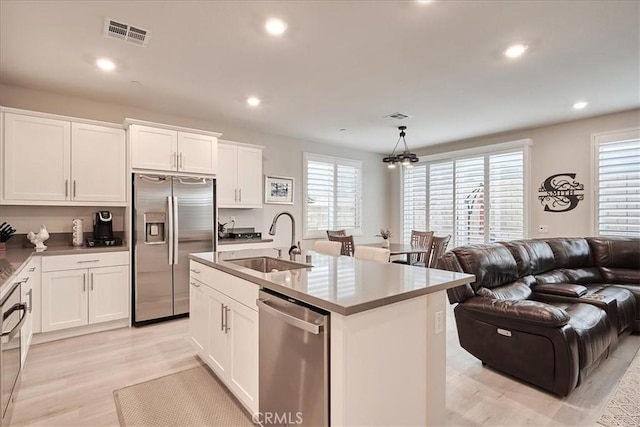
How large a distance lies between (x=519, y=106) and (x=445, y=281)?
11.5 feet

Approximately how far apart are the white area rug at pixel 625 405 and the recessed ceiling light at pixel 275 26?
11.1 feet

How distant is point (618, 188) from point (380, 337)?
4.88m

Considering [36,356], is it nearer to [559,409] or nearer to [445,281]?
[445,281]

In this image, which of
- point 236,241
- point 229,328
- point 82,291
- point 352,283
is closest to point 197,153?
point 236,241

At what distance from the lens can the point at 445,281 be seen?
1.78m

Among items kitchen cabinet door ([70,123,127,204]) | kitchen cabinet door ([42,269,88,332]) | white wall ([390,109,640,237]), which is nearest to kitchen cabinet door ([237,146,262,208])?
kitchen cabinet door ([70,123,127,204])

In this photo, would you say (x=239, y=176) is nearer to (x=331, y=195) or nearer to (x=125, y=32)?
(x=331, y=195)

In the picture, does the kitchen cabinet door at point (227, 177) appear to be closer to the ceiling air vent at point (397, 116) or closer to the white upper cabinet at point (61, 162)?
the white upper cabinet at point (61, 162)

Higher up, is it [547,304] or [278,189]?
[278,189]

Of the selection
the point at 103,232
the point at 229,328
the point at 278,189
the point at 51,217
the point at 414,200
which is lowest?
the point at 229,328

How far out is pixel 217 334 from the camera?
7.79 ft

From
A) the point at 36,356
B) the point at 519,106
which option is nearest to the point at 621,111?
the point at 519,106

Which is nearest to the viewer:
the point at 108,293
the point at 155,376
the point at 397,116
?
the point at 155,376

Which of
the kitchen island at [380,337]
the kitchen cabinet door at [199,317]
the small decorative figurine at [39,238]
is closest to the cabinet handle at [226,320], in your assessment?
the kitchen island at [380,337]
